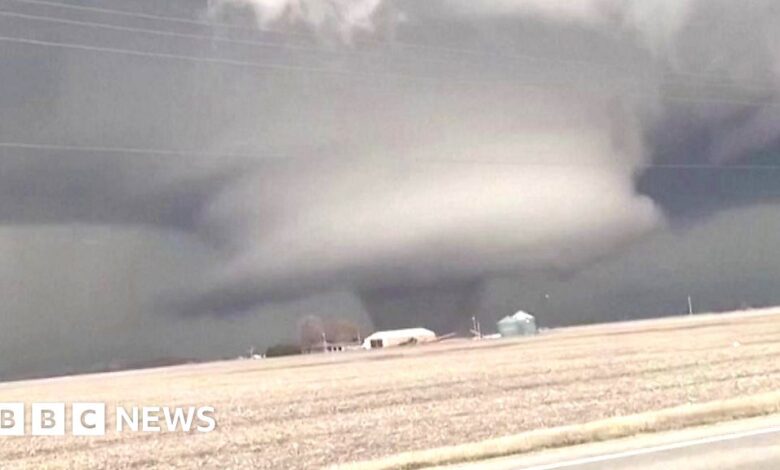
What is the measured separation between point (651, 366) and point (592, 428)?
59.6ft

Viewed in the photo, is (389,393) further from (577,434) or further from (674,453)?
(674,453)

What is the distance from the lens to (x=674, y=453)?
13.1 metres

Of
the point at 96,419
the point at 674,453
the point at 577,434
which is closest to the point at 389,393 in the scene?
the point at 96,419

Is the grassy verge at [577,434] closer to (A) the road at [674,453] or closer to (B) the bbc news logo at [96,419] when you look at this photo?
(A) the road at [674,453]

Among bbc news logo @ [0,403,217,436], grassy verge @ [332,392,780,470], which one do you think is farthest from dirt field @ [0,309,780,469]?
grassy verge @ [332,392,780,470]

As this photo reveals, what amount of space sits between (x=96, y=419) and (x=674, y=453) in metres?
17.7

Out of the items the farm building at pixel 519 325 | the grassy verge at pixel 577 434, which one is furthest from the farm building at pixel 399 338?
the grassy verge at pixel 577 434

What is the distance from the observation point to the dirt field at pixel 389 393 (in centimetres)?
1881

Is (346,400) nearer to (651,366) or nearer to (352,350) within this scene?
(651,366)

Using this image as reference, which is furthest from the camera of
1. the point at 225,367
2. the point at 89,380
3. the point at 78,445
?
the point at 225,367

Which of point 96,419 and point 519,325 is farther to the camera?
point 519,325

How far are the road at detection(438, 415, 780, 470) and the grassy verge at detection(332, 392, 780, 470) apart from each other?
0.63 metres

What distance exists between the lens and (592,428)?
17.1 m

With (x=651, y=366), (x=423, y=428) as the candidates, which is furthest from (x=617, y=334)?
→ (x=423, y=428)
